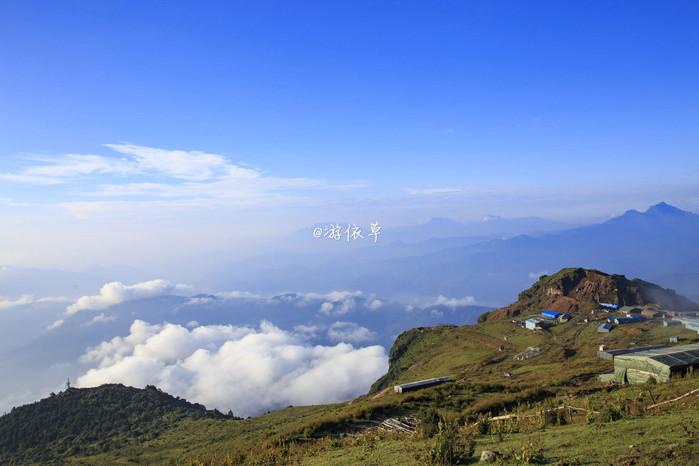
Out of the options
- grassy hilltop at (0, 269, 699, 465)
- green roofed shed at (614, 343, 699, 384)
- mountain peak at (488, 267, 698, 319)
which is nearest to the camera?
grassy hilltop at (0, 269, 699, 465)

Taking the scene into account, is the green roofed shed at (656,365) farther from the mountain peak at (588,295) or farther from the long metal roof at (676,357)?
the mountain peak at (588,295)

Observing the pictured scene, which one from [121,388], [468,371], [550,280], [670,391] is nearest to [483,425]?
[670,391]

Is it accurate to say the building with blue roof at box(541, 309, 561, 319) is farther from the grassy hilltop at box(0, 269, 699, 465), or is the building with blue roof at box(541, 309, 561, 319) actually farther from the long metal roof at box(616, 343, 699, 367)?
the long metal roof at box(616, 343, 699, 367)

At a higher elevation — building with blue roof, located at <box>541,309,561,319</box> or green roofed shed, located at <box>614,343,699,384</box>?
green roofed shed, located at <box>614,343,699,384</box>

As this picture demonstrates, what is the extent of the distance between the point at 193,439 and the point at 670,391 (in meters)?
53.2

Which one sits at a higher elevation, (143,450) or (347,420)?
(347,420)

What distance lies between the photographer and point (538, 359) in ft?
234

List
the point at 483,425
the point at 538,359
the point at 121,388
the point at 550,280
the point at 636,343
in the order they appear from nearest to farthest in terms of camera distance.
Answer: the point at 483,425 < the point at 636,343 < the point at 538,359 < the point at 121,388 < the point at 550,280

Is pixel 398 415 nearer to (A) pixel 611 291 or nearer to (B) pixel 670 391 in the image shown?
(B) pixel 670 391

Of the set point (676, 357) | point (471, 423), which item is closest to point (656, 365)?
point (676, 357)

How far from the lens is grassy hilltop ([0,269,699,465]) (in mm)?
12844

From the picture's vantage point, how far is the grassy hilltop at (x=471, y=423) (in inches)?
506

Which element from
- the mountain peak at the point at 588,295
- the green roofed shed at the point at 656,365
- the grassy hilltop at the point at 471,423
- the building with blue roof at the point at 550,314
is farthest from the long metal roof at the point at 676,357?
the mountain peak at the point at 588,295

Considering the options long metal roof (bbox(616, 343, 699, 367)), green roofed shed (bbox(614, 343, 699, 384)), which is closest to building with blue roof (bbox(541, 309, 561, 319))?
green roofed shed (bbox(614, 343, 699, 384))
